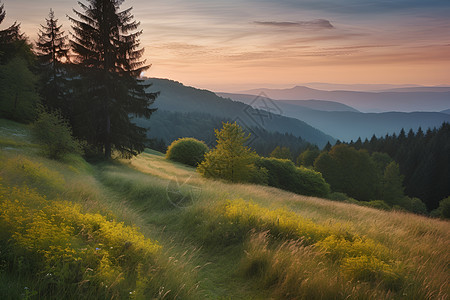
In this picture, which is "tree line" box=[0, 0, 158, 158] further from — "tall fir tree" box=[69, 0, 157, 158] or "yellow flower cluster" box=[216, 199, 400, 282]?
"yellow flower cluster" box=[216, 199, 400, 282]

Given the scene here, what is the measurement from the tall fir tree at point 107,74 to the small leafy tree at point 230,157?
30.0 feet

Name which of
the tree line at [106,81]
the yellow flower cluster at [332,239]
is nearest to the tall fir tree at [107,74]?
the tree line at [106,81]

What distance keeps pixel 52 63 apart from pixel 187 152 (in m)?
22.3

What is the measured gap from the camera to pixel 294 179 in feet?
118

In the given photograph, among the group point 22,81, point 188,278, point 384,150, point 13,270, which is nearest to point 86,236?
point 13,270

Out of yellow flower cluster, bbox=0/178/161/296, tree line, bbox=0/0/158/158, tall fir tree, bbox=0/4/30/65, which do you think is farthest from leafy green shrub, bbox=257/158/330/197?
tall fir tree, bbox=0/4/30/65

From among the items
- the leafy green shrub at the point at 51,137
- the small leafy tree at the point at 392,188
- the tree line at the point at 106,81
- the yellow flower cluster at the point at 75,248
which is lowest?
the small leafy tree at the point at 392,188

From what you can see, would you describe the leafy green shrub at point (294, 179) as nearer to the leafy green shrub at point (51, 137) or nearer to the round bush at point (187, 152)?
the round bush at point (187, 152)

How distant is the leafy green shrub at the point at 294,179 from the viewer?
35.1 meters

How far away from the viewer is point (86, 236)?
4.59m

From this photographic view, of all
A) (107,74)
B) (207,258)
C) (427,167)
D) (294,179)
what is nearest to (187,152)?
(294,179)

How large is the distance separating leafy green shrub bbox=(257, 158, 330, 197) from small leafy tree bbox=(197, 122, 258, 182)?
49.3 feet

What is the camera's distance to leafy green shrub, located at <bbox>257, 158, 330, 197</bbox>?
115ft

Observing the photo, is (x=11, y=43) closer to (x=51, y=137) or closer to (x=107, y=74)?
(x=107, y=74)
